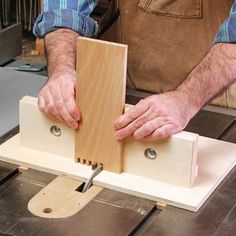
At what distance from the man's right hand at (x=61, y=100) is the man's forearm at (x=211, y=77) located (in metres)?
0.21

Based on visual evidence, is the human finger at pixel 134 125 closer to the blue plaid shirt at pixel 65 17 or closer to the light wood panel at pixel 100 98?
the light wood panel at pixel 100 98

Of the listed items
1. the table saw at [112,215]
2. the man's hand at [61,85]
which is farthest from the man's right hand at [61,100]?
the table saw at [112,215]

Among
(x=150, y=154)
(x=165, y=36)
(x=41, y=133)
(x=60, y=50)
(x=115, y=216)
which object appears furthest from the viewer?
(x=165, y=36)

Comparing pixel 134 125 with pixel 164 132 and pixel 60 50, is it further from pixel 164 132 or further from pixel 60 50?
pixel 60 50

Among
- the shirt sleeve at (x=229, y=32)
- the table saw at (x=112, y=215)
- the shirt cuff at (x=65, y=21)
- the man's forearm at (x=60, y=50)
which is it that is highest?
the shirt sleeve at (x=229, y=32)

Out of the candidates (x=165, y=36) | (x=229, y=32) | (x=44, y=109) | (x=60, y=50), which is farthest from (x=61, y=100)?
(x=165, y=36)

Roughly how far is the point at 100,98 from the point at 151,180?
177 mm

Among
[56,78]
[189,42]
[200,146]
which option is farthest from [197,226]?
[189,42]

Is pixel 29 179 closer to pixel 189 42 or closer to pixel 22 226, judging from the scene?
pixel 22 226

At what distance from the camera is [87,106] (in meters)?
1.32

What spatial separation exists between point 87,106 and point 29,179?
17cm

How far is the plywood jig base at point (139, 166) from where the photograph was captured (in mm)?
1265

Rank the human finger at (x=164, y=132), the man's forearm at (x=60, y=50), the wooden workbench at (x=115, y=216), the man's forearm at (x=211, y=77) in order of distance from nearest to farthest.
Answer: the wooden workbench at (x=115, y=216)
the human finger at (x=164, y=132)
the man's forearm at (x=211, y=77)
the man's forearm at (x=60, y=50)

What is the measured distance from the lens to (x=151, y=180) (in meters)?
1.32
